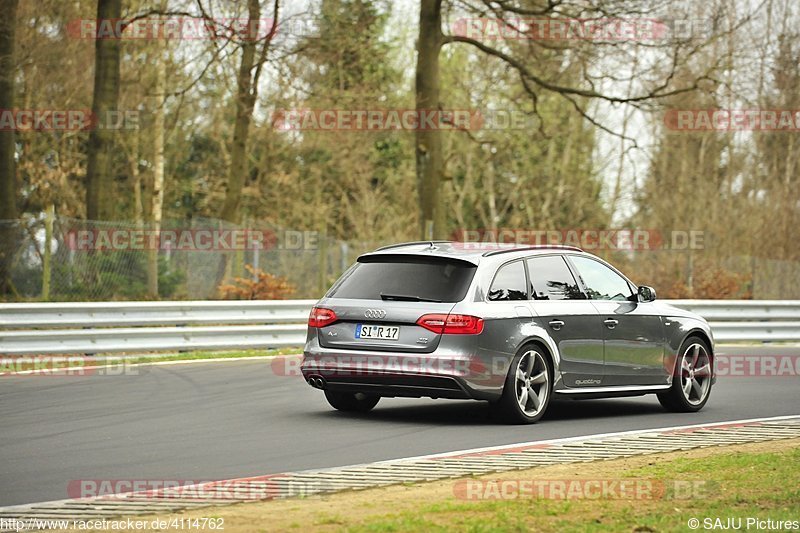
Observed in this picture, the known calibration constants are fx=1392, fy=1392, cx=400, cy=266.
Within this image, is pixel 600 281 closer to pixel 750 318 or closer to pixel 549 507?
pixel 549 507

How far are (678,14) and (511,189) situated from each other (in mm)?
28478

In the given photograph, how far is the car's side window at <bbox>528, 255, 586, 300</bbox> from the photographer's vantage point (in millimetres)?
12891

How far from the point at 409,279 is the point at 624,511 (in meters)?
4.95

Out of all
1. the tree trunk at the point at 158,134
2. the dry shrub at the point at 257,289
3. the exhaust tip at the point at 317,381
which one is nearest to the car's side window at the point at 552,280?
the exhaust tip at the point at 317,381

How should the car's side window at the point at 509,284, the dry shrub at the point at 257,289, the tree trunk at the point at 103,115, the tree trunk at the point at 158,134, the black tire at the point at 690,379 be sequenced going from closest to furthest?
the car's side window at the point at 509,284, the black tire at the point at 690,379, the dry shrub at the point at 257,289, the tree trunk at the point at 103,115, the tree trunk at the point at 158,134

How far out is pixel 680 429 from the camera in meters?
12.1

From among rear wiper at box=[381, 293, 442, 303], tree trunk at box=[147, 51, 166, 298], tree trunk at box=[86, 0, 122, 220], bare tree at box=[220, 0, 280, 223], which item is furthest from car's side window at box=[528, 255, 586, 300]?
tree trunk at box=[147, 51, 166, 298]

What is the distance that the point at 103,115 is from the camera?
91.6ft

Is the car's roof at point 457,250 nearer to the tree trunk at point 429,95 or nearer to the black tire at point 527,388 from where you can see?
the black tire at point 527,388

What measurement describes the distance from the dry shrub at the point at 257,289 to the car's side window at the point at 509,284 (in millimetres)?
14791

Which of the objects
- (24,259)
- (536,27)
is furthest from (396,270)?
(536,27)

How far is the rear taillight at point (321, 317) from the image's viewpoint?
41.3 ft

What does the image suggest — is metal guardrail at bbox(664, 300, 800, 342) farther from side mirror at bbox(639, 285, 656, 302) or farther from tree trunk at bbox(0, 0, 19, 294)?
tree trunk at bbox(0, 0, 19, 294)

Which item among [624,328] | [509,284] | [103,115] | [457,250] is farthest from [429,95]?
[509,284]
